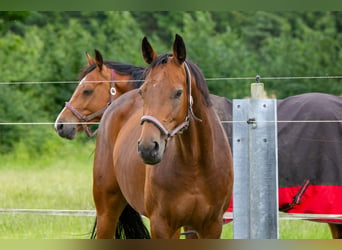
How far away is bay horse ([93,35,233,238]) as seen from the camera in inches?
128

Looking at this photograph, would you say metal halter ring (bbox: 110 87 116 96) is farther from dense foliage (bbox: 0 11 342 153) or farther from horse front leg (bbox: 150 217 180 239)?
dense foliage (bbox: 0 11 342 153)

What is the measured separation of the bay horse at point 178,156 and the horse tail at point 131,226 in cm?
68

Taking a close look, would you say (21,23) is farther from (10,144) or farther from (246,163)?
(246,163)

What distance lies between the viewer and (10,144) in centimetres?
1126

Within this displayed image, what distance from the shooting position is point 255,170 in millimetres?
4059

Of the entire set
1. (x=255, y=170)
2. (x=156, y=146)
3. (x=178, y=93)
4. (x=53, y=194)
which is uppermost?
(x=178, y=93)

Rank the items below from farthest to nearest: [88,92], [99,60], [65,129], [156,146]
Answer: [99,60] → [88,92] → [65,129] → [156,146]

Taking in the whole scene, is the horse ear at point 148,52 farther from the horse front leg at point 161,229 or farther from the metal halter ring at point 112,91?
the metal halter ring at point 112,91

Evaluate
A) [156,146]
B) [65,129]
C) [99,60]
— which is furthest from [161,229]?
[99,60]

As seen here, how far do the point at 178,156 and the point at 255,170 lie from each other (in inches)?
24.8

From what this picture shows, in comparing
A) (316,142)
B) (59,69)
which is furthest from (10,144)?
(316,142)

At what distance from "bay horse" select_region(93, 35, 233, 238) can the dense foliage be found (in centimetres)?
732

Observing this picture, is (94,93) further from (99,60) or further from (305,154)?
(305,154)

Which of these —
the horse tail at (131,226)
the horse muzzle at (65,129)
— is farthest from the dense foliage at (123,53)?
the horse tail at (131,226)
